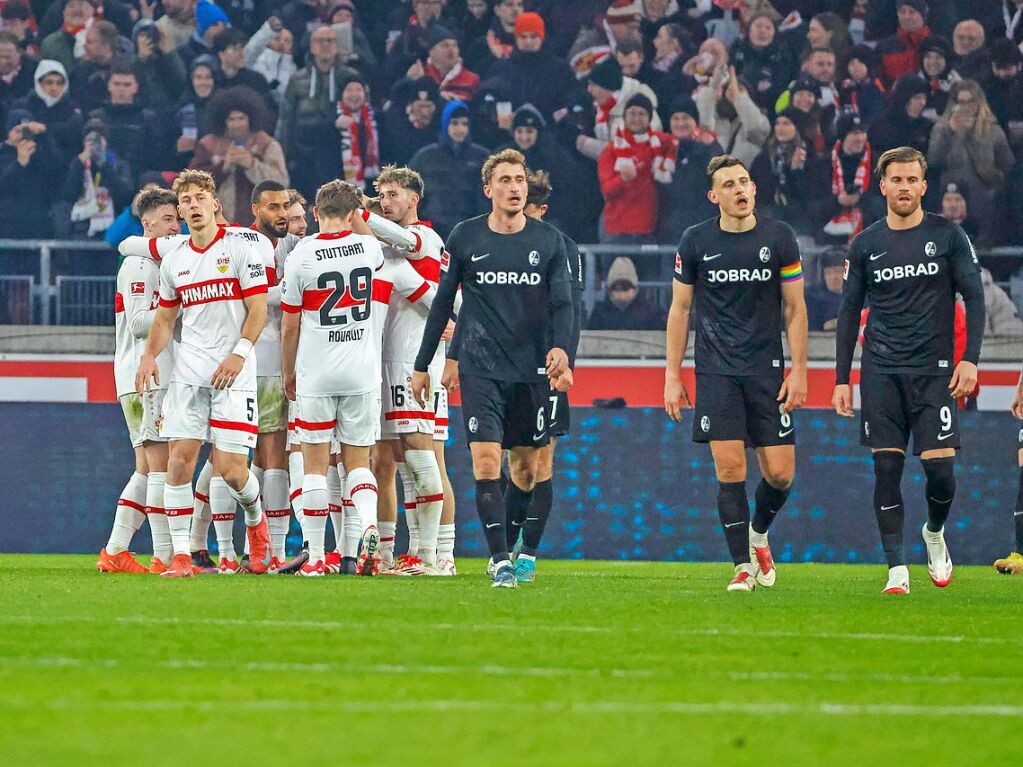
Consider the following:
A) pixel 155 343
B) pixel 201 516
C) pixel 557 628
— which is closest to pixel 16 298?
pixel 201 516

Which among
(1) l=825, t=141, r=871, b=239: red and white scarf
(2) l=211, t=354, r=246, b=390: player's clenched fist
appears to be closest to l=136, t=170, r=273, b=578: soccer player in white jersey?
(2) l=211, t=354, r=246, b=390: player's clenched fist

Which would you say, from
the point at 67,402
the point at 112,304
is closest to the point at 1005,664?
the point at 67,402

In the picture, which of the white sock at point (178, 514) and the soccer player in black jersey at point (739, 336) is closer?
the soccer player in black jersey at point (739, 336)

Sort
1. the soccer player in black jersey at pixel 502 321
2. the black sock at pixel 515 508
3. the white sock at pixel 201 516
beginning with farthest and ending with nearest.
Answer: the white sock at pixel 201 516 → the black sock at pixel 515 508 → the soccer player in black jersey at pixel 502 321

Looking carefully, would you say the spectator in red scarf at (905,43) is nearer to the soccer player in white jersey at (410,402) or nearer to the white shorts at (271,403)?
the soccer player in white jersey at (410,402)

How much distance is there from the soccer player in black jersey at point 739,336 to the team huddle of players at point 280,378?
1824mm

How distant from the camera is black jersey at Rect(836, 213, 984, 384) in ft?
26.3

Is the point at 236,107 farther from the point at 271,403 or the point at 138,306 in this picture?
the point at 271,403

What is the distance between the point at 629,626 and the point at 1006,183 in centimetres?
1191

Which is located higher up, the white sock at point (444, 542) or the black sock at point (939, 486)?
the black sock at point (939, 486)

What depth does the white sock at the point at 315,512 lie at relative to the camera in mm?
9055

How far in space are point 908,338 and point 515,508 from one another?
2269 mm

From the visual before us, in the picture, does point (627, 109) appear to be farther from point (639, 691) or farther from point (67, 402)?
point (639, 691)

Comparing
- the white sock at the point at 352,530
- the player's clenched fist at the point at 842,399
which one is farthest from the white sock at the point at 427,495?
the player's clenched fist at the point at 842,399
